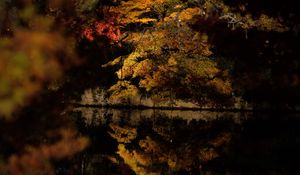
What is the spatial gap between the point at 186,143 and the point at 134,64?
21.9ft

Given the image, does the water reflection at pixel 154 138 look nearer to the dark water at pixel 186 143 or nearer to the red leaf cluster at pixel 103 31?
the dark water at pixel 186 143

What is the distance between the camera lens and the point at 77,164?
961cm

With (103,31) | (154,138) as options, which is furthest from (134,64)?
(154,138)

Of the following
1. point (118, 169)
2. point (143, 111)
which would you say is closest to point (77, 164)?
point (118, 169)

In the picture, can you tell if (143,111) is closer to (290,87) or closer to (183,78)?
(183,78)

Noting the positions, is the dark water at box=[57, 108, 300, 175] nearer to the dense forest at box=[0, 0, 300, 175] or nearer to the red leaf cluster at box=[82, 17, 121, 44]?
the dense forest at box=[0, 0, 300, 175]

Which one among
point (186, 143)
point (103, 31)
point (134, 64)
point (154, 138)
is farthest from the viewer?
point (134, 64)

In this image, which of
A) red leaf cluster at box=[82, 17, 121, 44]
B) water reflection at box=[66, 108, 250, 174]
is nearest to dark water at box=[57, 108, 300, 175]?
water reflection at box=[66, 108, 250, 174]

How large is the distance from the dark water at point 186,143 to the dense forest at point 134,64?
368 millimetres

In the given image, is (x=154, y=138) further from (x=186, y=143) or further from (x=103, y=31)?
(x=103, y=31)

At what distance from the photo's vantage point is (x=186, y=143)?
13523 mm

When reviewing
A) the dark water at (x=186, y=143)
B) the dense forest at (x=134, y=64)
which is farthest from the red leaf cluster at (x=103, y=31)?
the dark water at (x=186, y=143)

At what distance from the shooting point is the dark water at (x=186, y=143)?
9898 millimetres

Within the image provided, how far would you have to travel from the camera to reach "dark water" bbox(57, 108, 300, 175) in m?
9.90
